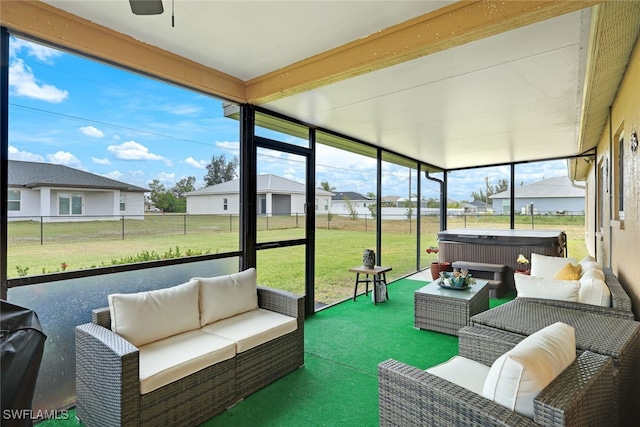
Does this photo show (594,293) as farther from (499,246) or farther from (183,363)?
(499,246)

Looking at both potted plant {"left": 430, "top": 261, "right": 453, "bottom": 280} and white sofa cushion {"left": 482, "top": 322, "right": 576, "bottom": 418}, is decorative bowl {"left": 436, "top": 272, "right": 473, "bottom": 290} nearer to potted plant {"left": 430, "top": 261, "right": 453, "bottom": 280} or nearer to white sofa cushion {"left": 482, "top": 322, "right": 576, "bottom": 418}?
potted plant {"left": 430, "top": 261, "right": 453, "bottom": 280}

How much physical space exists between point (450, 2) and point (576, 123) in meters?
3.34

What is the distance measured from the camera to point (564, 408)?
Answer: 119cm

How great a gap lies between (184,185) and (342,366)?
7.15ft

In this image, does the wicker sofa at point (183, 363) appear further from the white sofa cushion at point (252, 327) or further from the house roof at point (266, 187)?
the house roof at point (266, 187)

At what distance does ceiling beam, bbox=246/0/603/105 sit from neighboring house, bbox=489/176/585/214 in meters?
6.21

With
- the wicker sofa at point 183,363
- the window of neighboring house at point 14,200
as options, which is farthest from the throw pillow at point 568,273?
the window of neighboring house at point 14,200

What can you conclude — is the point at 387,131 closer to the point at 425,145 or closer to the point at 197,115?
the point at 425,145

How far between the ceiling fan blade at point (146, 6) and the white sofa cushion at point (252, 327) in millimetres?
2083

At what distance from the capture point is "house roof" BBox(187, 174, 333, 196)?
131 inches

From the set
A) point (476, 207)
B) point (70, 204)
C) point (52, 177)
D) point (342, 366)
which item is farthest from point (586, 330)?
point (476, 207)

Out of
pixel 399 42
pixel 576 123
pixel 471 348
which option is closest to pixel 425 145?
pixel 576 123

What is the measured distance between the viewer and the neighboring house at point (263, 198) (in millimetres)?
3248

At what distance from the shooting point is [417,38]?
2230mm
